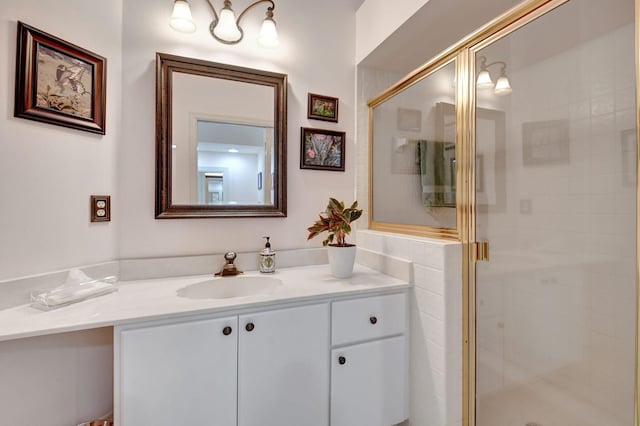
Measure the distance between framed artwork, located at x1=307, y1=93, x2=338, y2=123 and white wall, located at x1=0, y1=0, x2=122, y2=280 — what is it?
99 centimetres

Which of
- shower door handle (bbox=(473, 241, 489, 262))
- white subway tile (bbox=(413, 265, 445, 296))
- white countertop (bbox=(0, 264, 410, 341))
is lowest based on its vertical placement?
white countertop (bbox=(0, 264, 410, 341))

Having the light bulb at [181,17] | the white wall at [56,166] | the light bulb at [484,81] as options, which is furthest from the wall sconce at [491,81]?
the white wall at [56,166]

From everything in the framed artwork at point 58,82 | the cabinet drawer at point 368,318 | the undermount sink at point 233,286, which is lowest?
the cabinet drawer at point 368,318

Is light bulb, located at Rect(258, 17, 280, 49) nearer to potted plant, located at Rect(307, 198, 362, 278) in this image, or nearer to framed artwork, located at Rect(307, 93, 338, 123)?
framed artwork, located at Rect(307, 93, 338, 123)

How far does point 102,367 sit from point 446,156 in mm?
1831

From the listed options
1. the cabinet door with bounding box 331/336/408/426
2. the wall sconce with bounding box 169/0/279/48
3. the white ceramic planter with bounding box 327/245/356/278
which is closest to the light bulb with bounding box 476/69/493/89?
the white ceramic planter with bounding box 327/245/356/278

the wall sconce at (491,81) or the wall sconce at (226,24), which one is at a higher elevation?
the wall sconce at (226,24)

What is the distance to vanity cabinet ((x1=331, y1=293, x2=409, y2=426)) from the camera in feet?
4.08

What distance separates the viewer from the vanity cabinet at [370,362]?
1243 millimetres

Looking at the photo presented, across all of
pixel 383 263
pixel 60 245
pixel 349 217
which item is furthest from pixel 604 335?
pixel 60 245

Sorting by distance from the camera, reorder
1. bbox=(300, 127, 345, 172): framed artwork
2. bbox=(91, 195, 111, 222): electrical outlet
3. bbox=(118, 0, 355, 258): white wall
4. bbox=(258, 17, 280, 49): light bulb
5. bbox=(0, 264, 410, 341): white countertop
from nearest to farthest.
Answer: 1. bbox=(0, 264, 410, 341): white countertop
2. bbox=(91, 195, 111, 222): electrical outlet
3. bbox=(118, 0, 355, 258): white wall
4. bbox=(258, 17, 280, 49): light bulb
5. bbox=(300, 127, 345, 172): framed artwork

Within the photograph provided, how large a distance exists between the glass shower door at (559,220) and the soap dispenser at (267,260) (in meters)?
1.00

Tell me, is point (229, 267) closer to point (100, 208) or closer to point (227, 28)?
point (100, 208)

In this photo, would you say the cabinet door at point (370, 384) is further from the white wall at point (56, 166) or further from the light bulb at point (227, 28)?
the light bulb at point (227, 28)
